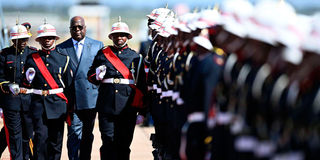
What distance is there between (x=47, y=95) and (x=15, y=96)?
2.35ft

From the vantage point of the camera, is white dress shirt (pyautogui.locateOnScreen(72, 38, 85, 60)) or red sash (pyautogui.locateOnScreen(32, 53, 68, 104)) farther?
white dress shirt (pyautogui.locateOnScreen(72, 38, 85, 60))

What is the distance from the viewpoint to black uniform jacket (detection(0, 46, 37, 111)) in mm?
8117

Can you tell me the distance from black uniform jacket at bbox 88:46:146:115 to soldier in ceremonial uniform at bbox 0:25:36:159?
3.89 ft

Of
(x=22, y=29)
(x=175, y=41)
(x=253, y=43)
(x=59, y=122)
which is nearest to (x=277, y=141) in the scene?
(x=253, y=43)

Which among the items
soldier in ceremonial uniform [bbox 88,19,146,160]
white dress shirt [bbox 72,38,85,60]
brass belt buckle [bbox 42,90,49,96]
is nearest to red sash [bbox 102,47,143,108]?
soldier in ceremonial uniform [bbox 88,19,146,160]

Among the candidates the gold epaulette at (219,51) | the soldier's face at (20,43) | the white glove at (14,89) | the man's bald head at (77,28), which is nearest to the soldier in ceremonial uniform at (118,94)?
the man's bald head at (77,28)

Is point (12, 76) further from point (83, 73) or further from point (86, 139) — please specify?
point (86, 139)

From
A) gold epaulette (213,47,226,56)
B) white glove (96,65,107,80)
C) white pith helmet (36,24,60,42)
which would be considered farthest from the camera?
white pith helmet (36,24,60,42)

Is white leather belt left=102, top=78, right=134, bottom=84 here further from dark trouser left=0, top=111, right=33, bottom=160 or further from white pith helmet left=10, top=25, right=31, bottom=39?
white pith helmet left=10, top=25, right=31, bottom=39

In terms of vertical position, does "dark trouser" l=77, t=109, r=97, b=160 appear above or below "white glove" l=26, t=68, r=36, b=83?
below

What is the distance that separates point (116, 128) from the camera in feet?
24.4

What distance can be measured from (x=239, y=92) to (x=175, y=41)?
221 cm

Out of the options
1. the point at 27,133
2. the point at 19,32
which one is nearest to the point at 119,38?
the point at 19,32

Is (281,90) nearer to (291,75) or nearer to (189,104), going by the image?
(291,75)
